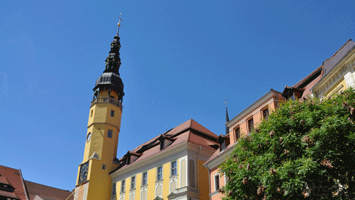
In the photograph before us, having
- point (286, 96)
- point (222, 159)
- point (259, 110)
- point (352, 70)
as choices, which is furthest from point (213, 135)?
point (352, 70)

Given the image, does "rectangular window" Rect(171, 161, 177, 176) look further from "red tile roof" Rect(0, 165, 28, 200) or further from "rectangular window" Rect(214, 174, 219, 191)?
"red tile roof" Rect(0, 165, 28, 200)

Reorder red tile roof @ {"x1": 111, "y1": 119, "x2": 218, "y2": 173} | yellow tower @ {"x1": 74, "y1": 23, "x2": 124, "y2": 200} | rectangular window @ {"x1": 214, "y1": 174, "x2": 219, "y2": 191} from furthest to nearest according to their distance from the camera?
1. yellow tower @ {"x1": 74, "y1": 23, "x2": 124, "y2": 200}
2. red tile roof @ {"x1": 111, "y1": 119, "x2": 218, "y2": 173}
3. rectangular window @ {"x1": 214, "y1": 174, "x2": 219, "y2": 191}

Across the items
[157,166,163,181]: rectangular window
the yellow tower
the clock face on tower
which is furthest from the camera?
the clock face on tower

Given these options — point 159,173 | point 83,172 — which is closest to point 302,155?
point 159,173

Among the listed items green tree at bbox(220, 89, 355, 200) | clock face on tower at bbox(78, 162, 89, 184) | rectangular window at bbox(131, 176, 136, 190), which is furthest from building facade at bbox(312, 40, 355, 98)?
clock face on tower at bbox(78, 162, 89, 184)

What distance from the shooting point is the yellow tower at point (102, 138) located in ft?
131

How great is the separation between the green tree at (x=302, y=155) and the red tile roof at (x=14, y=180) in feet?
136

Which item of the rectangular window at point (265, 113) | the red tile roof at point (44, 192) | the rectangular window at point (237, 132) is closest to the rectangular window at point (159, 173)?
the rectangular window at point (237, 132)

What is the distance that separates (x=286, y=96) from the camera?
21891mm

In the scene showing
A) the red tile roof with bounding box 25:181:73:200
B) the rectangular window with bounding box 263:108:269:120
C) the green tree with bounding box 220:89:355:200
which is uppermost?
the red tile roof with bounding box 25:181:73:200

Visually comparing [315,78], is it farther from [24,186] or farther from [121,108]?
[24,186]

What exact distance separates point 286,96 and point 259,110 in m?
2.49

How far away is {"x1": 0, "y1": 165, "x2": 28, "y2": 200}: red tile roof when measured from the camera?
46825 mm

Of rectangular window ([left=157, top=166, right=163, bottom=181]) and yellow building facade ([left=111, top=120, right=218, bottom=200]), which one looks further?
rectangular window ([left=157, top=166, right=163, bottom=181])
